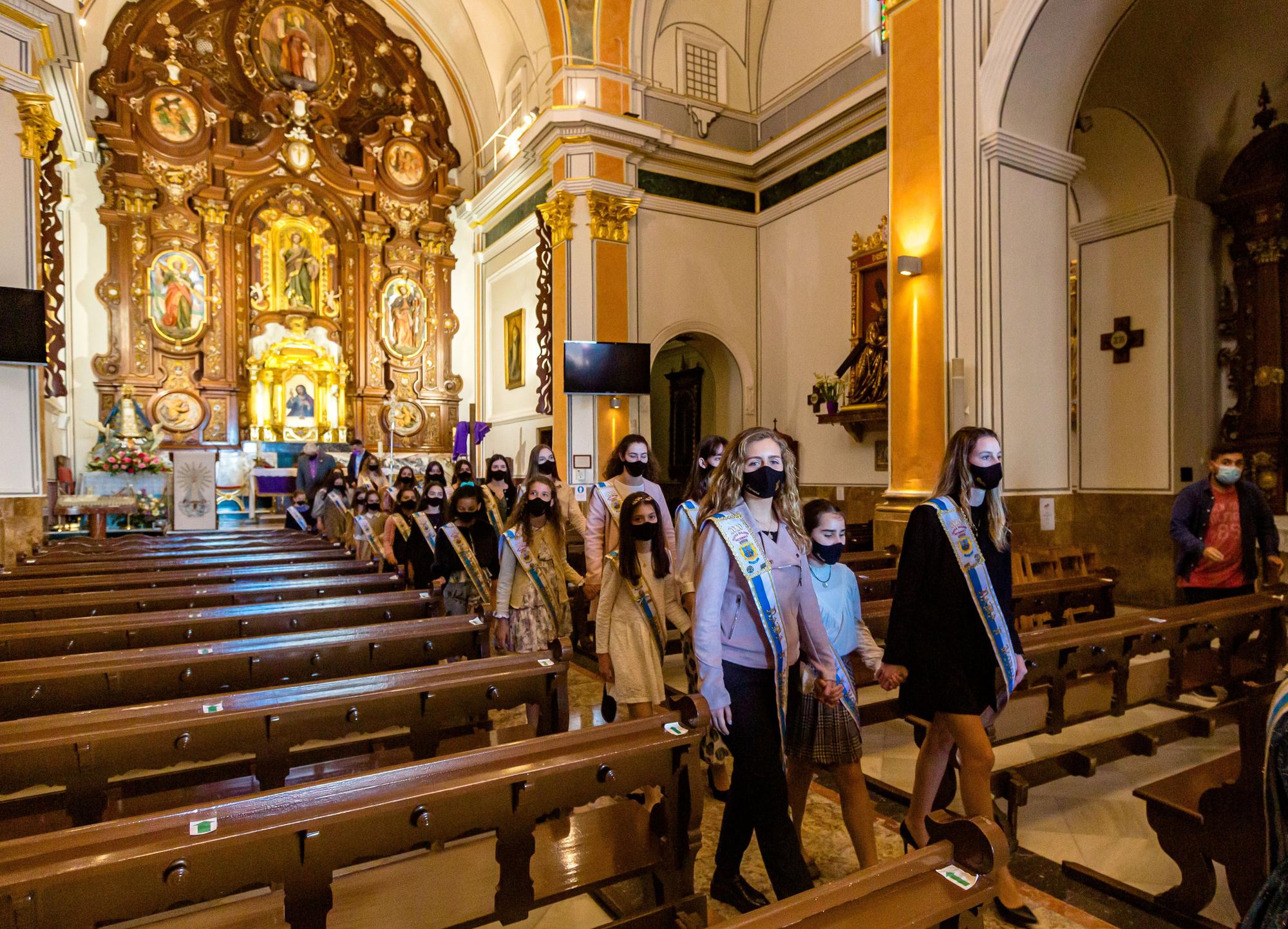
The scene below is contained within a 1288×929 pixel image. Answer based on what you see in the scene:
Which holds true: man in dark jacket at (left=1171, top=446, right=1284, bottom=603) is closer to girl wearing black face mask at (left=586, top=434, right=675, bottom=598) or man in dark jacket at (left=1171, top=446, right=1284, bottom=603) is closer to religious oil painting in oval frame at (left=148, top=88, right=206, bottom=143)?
girl wearing black face mask at (left=586, top=434, right=675, bottom=598)

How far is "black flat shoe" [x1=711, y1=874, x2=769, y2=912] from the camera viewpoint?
2.71m

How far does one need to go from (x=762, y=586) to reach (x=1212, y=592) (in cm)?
434

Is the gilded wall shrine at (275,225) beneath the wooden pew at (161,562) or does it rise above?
above

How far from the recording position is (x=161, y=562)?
6926 mm

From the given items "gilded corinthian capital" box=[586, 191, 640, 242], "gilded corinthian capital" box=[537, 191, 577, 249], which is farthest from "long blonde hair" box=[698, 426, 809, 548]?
"gilded corinthian capital" box=[537, 191, 577, 249]

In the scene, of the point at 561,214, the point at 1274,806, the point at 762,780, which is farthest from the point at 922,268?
the point at 1274,806

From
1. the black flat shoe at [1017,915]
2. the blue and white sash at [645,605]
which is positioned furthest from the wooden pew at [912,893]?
the blue and white sash at [645,605]

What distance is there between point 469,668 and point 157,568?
485 centimetres

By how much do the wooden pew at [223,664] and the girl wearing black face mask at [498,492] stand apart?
48.8 inches

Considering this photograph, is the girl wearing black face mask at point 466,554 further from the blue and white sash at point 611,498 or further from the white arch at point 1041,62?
the white arch at point 1041,62

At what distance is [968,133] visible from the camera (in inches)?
288

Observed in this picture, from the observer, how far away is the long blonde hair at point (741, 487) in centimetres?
273

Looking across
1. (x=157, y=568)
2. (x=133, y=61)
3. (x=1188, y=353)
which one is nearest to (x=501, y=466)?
(x=157, y=568)

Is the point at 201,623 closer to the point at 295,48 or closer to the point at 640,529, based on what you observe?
the point at 640,529
